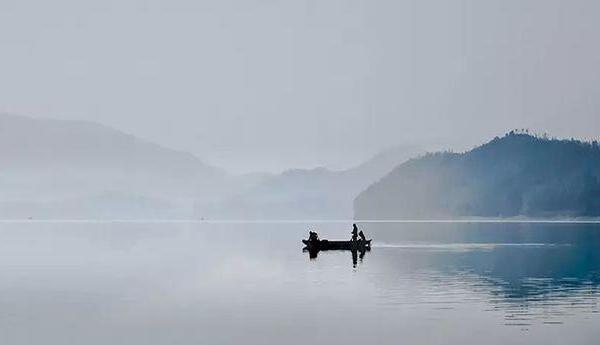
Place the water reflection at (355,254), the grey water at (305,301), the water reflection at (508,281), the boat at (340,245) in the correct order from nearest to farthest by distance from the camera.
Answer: the grey water at (305,301) < the water reflection at (508,281) < the water reflection at (355,254) < the boat at (340,245)

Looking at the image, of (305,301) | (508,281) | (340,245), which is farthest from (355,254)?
(305,301)

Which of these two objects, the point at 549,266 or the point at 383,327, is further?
the point at 549,266

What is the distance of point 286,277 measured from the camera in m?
84.9

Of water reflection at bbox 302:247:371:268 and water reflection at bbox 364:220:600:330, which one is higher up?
water reflection at bbox 302:247:371:268

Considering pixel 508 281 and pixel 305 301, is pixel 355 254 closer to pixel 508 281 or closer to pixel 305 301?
pixel 508 281

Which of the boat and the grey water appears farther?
the boat

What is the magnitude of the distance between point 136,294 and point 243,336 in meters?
24.8

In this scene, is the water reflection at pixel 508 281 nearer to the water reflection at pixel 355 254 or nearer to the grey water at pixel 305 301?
the grey water at pixel 305 301

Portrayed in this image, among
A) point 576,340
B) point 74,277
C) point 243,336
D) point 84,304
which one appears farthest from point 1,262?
point 576,340

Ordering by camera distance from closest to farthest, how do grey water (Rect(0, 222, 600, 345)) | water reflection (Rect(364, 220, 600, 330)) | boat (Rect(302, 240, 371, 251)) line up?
grey water (Rect(0, 222, 600, 345)) < water reflection (Rect(364, 220, 600, 330)) < boat (Rect(302, 240, 371, 251))

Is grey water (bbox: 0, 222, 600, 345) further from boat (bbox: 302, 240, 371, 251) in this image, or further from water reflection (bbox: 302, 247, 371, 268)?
boat (bbox: 302, 240, 371, 251)

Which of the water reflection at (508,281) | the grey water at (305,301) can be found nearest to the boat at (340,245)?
the water reflection at (508,281)

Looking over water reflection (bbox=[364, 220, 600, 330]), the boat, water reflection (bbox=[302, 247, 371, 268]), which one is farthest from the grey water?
the boat

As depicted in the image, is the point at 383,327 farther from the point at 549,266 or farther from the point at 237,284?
the point at 549,266
